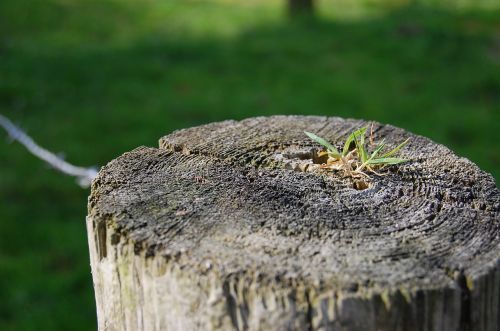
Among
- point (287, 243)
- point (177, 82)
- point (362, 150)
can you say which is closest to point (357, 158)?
point (362, 150)

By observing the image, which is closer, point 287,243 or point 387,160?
point 287,243

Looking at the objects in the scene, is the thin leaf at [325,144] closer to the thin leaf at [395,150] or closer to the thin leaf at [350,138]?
the thin leaf at [350,138]

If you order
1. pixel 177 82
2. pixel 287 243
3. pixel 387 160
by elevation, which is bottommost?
pixel 287 243

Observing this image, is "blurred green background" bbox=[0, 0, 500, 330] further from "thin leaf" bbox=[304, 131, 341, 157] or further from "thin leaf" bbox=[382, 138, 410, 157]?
"thin leaf" bbox=[382, 138, 410, 157]

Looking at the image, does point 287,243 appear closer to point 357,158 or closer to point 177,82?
point 357,158

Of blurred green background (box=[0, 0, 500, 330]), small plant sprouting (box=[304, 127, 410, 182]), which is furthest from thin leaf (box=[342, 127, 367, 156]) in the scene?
blurred green background (box=[0, 0, 500, 330])

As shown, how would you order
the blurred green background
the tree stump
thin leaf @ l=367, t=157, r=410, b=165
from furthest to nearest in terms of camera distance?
the blurred green background
thin leaf @ l=367, t=157, r=410, b=165
the tree stump

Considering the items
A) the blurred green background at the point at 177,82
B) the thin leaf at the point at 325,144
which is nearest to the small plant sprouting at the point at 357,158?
the thin leaf at the point at 325,144
